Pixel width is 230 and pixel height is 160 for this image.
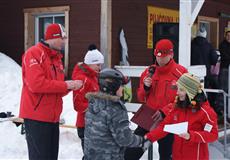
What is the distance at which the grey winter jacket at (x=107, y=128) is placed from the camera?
3602 millimetres

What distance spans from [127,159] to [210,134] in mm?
1527

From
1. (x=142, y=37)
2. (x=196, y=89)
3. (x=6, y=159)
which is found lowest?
(x=6, y=159)

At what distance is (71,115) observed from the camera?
8688mm

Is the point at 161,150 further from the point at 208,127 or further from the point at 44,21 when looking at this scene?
the point at 44,21

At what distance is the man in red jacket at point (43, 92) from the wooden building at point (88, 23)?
518 cm

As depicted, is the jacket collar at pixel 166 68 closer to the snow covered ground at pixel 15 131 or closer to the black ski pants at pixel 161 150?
the black ski pants at pixel 161 150

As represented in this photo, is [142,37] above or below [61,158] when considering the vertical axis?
above

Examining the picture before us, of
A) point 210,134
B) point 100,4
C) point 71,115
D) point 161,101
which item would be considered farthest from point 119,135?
point 100,4

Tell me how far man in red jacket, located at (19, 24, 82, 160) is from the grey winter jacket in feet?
2.56

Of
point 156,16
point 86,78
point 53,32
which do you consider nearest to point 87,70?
point 86,78

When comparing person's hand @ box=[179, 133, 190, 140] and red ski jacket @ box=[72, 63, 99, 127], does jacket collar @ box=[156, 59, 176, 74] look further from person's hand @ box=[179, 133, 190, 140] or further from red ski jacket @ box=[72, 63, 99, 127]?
person's hand @ box=[179, 133, 190, 140]

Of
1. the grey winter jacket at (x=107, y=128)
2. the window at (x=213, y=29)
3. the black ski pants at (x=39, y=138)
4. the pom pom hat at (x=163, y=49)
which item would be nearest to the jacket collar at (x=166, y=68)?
the pom pom hat at (x=163, y=49)

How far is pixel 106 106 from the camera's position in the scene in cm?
364

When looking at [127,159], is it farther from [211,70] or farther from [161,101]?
[211,70]
